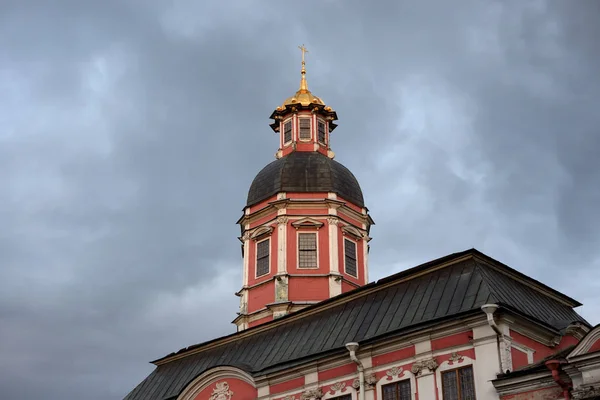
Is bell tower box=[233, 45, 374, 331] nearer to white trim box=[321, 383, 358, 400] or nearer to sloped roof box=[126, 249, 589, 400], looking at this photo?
sloped roof box=[126, 249, 589, 400]

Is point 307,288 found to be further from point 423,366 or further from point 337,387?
point 423,366

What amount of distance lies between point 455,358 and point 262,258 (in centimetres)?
2186

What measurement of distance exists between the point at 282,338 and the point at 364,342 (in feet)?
21.9

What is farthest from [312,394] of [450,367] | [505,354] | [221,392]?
[505,354]

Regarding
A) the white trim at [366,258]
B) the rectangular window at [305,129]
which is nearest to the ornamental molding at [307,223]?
the white trim at [366,258]

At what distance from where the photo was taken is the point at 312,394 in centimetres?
3472

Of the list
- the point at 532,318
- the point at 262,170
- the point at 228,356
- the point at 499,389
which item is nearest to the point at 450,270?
the point at 532,318

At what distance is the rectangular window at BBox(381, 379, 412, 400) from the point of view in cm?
3178

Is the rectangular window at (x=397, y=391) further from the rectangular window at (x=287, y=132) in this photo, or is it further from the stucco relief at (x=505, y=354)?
the rectangular window at (x=287, y=132)

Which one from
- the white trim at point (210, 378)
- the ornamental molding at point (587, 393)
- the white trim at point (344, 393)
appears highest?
the white trim at point (210, 378)

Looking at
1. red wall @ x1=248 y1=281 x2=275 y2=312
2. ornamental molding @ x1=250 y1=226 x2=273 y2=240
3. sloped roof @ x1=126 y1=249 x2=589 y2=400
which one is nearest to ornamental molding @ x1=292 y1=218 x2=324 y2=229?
ornamental molding @ x1=250 y1=226 x2=273 y2=240

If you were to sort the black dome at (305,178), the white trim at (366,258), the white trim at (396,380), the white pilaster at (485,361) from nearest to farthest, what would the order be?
1. the white pilaster at (485,361)
2. the white trim at (396,380)
3. the white trim at (366,258)
4. the black dome at (305,178)

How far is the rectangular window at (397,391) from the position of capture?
31781 millimetres

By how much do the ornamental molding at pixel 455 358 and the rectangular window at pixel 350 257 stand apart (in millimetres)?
19366
